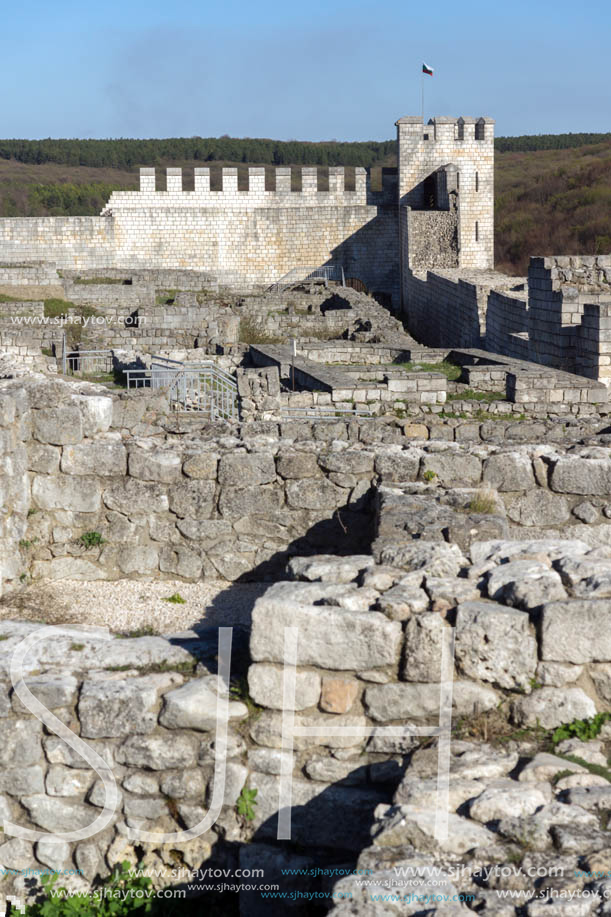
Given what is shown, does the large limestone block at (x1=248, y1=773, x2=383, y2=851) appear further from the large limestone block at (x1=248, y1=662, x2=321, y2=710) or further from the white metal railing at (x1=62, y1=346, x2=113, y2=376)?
the white metal railing at (x1=62, y1=346, x2=113, y2=376)

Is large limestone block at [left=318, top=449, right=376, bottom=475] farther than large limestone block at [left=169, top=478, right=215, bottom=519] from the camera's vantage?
No

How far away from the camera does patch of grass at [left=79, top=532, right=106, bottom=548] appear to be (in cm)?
644

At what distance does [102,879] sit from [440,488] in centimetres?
281

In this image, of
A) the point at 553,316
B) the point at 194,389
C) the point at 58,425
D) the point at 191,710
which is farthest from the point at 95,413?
the point at 553,316

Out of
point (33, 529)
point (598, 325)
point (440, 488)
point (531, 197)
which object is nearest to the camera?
point (440, 488)

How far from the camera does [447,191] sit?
3075cm

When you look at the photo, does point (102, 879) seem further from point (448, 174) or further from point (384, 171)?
point (384, 171)

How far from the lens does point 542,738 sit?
3574 millimetres

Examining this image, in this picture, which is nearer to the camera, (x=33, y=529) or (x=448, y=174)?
(x=33, y=529)

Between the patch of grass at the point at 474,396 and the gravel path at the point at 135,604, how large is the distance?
6.87m

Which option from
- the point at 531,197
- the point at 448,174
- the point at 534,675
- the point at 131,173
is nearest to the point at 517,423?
the point at 534,675

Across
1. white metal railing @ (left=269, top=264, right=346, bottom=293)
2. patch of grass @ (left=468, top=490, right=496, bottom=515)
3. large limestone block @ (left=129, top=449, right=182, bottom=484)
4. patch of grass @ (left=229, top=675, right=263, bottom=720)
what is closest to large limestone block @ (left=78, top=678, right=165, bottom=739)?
patch of grass @ (left=229, top=675, right=263, bottom=720)

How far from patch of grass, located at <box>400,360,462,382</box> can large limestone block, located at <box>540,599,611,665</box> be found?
10.7m

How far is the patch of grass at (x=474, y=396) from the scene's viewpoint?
41.5 ft
